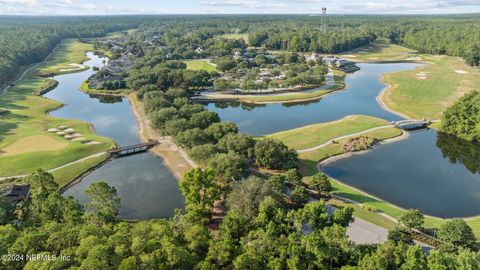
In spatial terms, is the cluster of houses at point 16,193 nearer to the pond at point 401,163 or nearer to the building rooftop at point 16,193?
the building rooftop at point 16,193

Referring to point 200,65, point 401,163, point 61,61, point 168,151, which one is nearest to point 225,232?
point 168,151

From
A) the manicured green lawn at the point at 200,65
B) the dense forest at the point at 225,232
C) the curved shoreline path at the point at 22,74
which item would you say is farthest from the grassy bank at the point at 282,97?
the curved shoreline path at the point at 22,74

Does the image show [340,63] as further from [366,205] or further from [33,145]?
[33,145]

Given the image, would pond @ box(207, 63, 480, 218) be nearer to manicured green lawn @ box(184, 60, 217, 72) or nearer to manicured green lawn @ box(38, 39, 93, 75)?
manicured green lawn @ box(184, 60, 217, 72)

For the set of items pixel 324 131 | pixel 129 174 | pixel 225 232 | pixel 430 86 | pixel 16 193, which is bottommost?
pixel 129 174

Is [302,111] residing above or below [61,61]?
below

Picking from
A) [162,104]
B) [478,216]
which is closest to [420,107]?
[478,216]

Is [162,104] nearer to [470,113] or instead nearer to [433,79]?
[470,113]
